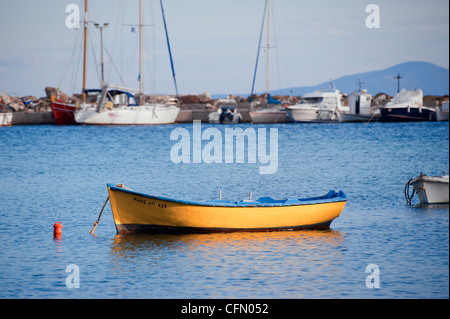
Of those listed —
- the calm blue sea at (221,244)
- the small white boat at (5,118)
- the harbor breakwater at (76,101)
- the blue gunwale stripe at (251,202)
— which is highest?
the harbor breakwater at (76,101)

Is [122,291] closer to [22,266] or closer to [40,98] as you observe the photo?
[22,266]

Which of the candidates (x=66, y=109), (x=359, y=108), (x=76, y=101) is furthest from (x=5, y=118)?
(x=359, y=108)

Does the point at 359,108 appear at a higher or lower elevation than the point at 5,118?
higher

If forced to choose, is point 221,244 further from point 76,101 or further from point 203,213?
point 76,101

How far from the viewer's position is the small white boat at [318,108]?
3241 inches

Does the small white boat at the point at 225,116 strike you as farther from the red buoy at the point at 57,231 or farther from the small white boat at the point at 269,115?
the red buoy at the point at 57,231

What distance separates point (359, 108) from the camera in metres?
88.5

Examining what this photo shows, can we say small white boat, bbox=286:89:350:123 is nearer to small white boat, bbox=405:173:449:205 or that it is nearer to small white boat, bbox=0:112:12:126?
small white boat, bbox=0:112:12:126

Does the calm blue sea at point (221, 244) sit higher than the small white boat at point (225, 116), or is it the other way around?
the small white boat at point (225, 116)

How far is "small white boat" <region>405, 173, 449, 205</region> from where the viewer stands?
2342cm

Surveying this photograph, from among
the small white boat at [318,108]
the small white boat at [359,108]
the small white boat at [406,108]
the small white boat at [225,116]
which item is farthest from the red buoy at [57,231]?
the small white boat at [406,108]

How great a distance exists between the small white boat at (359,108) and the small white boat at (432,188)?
6269 centimetres

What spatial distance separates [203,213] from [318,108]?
6637 cm

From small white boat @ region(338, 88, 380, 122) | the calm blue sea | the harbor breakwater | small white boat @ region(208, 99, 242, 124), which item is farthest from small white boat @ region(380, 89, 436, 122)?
the calm blue sea
